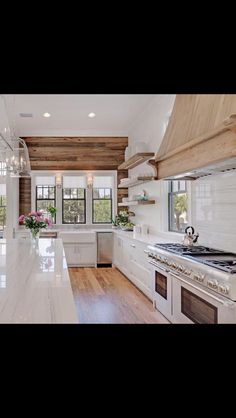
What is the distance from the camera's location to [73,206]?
27.8ft

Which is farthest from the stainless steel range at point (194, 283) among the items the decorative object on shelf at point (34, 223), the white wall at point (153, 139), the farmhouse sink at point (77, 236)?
the farmhouse sink at point (77, 236)

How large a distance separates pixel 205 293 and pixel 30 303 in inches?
56.3

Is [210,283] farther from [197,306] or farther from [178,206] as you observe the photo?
[178,206]

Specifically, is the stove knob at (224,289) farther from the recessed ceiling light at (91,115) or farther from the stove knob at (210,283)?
the recessed ceiling light at (91,115)

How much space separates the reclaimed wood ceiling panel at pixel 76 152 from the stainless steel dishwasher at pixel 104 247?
1658mm

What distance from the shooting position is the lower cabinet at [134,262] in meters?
4.86

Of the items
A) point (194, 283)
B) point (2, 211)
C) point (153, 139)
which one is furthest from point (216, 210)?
point (2, 211)

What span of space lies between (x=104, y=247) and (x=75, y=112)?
9.49ft

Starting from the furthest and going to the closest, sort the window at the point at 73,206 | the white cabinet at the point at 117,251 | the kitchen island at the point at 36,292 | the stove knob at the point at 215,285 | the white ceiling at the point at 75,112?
Result: the window at the point at 73,206 < the white cabinet at the point at 117,251 < the white ceiling at the point at 75,112 < the stove knob at the point at 215,285 < the kitchen island at the point at 36,292

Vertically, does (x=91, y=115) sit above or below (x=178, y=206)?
above
